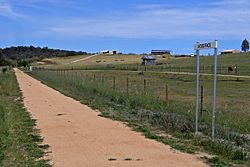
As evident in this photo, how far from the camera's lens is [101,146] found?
11039 mm

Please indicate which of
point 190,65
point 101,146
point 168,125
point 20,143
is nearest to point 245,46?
point 190,65

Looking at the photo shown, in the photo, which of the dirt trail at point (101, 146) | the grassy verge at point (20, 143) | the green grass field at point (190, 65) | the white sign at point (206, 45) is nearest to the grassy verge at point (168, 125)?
the dirt trail at point (101, 146)

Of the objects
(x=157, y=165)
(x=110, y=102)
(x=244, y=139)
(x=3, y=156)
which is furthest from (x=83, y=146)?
(x=110, y=102)

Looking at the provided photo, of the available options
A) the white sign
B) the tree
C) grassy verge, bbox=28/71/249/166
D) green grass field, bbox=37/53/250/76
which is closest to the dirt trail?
grassy verge, bbox=28/71/249/166

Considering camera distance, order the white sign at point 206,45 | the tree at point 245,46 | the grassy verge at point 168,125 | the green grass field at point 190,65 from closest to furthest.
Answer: the grassy verge at point 168,125 < the white sign at point 206,45 < the green grass field at point 190,65 < the tree at point 245,46

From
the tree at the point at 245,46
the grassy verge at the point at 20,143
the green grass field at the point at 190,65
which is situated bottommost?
the grassy verge at the point at 20,143

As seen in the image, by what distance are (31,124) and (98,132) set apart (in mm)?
2876

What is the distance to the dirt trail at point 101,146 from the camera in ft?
30.1

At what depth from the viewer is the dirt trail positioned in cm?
919

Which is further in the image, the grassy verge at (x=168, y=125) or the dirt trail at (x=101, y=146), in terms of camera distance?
the grassy verge at (x=168, y=125)

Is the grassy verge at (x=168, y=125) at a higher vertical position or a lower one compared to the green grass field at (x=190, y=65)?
lower

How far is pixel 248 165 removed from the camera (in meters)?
8.94

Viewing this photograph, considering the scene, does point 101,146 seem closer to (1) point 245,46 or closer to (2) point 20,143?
(2) point 20,143

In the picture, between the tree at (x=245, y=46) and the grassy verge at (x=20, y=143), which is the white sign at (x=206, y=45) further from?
the tree at (x=245, y=46)
